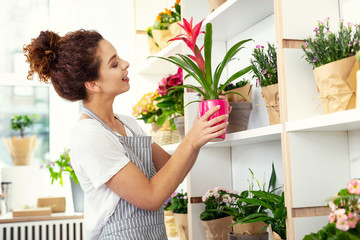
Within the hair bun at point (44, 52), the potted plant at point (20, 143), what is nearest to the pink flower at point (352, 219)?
the hair bun at point (44, 52)

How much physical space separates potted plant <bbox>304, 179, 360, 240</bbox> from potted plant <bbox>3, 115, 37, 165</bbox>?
282 centimetres

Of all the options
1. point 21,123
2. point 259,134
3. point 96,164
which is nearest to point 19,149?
point 21,123

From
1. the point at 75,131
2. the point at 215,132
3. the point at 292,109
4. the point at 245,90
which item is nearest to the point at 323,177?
the point at 292,109

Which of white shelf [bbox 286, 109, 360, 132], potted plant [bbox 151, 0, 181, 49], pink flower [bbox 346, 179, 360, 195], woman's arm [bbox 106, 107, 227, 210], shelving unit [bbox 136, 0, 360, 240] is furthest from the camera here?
potted plant [bbox 151, 0, 181, 49]

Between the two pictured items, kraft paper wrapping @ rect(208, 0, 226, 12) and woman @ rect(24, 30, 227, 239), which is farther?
kraft paper wrapping @ rect(208, 0, 226, 12)

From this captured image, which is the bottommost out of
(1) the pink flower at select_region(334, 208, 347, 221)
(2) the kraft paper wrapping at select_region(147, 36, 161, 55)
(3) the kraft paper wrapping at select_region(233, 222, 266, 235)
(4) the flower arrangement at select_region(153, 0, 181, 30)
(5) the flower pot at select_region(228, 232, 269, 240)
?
(5) the flower pot at select_region(228, 232, 269, 240)

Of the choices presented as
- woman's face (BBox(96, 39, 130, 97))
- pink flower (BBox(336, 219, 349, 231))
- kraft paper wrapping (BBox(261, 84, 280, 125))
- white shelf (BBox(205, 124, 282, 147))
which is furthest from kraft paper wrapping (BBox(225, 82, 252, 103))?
pink flower (BBox(336, 219, 349, 231))

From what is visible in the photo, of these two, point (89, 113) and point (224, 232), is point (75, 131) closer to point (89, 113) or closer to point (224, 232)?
point (89, 113)

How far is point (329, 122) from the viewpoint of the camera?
1240mm

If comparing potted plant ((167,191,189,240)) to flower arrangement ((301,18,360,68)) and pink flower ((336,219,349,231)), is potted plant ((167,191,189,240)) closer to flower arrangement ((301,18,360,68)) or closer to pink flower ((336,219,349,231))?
flower arrangement ((301,18,360,68))

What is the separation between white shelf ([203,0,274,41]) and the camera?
1.86m

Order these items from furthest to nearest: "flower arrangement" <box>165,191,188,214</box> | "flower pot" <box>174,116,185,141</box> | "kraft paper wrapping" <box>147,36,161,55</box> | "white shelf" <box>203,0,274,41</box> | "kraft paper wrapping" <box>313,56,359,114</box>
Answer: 1. "kraft paper wrapping" <box>147,36,161,55</box>
2. "flower arrangement" <box>165,191,188,214</box>
3. "flower pot" <box>174,116,185,141</box>
4. "white shelf" <box>203,0,274,41</box>
5. "kraft paper wrapping" <box>313,56,359,114</box>

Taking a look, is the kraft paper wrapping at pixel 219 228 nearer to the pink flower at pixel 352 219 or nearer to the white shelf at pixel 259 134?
the white shelf at pixel 259 134

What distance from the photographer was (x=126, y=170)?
1.52 m
